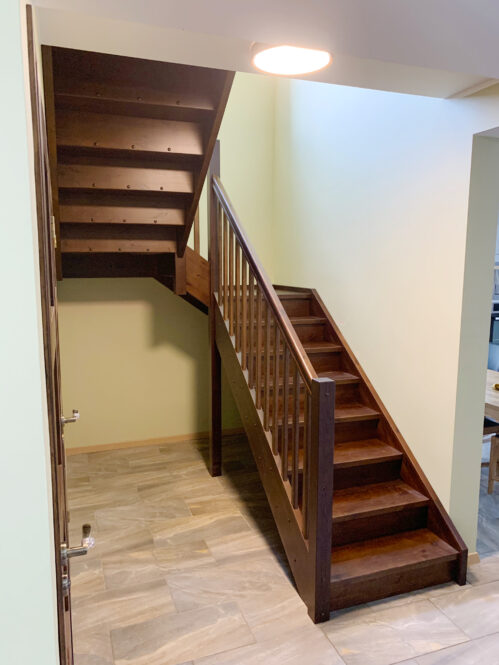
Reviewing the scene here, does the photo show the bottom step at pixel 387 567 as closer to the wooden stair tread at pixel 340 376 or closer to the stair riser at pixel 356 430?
the stair riser at pixel 356 430

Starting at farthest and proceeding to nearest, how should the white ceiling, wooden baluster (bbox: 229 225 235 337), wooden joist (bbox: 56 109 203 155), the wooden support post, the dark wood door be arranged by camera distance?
the wooden support post, wooden baluster (bbox: 229 225 235 337), wooden joist (bbox: 56 109 203 155), the white ceiling, the dark wood door

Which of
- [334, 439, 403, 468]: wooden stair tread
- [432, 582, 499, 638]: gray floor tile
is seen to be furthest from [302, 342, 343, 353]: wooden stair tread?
[432, 582, 499, 638]: gray floor tile

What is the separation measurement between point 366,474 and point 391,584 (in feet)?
2.01

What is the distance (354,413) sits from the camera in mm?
3016

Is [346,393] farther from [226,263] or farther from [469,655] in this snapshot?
[469,655]

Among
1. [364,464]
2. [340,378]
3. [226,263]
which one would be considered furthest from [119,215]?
[364,464]

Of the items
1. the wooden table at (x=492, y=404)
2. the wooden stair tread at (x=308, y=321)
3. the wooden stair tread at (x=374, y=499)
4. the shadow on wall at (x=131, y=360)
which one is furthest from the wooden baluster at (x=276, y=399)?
the shadow on wall at (x=131, y=360)

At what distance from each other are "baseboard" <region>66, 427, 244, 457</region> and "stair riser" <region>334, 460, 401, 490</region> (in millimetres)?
2058

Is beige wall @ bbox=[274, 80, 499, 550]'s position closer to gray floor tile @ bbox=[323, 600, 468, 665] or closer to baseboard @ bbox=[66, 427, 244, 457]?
gray floor tile @ bbox=[323, 600, 468, 665]

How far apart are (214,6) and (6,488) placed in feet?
4.37

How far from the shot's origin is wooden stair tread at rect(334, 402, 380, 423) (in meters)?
2.95

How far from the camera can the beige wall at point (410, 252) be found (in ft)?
7.97

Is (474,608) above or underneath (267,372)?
underneath

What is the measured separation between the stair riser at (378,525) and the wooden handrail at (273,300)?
0.85m
